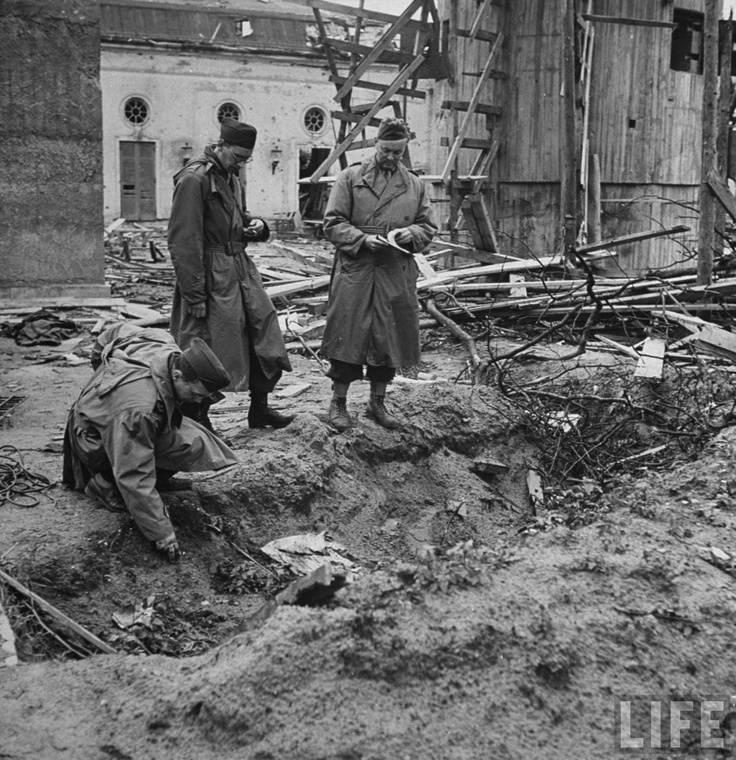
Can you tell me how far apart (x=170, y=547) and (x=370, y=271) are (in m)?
2.50

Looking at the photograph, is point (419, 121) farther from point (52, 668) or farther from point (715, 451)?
point (52, 668)

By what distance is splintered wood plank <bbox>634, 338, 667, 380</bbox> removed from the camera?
7.98 metres

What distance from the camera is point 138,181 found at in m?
35.8

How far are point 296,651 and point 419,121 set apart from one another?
3819 cm

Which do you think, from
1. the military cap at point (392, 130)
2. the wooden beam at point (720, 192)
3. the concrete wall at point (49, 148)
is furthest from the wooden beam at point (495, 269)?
the military cap at point (392, 130)

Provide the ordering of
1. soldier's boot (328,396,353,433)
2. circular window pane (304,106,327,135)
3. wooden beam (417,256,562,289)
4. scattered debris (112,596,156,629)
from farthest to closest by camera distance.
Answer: circular window pane (304,106,327,135) < wooden beam (417,256,562,289) < soldier's boot (328,396,353,433) < scattered debris (112,596,156,629)

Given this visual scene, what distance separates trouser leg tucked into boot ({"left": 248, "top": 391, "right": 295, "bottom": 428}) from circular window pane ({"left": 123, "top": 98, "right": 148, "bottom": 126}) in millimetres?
31040

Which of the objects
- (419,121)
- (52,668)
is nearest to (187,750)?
(52,668)

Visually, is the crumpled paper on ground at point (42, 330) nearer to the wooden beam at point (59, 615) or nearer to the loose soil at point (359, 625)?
the loose soil at point (359, 625)

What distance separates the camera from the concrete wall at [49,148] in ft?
39.2

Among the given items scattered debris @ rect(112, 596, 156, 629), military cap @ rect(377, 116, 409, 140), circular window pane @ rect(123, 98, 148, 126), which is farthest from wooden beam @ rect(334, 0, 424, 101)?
circular window pane @ rect(123, 98, 148, 126)

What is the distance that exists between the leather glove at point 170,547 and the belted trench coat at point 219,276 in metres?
1.61

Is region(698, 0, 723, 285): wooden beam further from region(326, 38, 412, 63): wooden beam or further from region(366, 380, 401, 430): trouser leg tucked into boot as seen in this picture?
region(326, 38, 412, 63): wooden beam

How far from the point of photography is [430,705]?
11.2ft
